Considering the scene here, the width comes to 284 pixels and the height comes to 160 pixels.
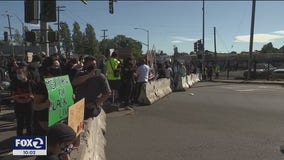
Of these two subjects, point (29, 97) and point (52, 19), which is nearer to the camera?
point (29, 97)

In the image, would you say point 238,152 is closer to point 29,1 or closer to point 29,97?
point 29,97

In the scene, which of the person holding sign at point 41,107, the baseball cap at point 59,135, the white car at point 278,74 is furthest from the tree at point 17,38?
the baseball cap at point 59,135

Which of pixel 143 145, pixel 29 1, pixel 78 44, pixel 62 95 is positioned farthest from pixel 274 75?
pixel 78 44

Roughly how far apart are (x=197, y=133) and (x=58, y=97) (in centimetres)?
604

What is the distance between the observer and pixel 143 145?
32.8ft

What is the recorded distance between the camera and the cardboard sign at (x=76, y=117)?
18.8 feet

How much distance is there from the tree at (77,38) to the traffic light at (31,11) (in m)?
92.5

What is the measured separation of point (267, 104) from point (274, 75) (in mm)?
29147

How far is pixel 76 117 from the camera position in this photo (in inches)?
241

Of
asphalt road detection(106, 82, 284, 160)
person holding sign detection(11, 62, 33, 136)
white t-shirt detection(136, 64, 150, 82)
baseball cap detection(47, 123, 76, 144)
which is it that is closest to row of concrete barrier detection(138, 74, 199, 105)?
white t-shirt detection(136, 64, 150, 82)

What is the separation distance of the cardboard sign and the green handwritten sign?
16cm

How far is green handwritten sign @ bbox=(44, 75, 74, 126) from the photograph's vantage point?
19.2 feet

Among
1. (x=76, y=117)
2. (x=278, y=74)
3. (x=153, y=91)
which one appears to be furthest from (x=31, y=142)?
(x=278, y=74)

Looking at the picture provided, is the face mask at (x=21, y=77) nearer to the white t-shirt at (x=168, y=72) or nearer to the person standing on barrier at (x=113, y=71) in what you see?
the person standing on barrier at (x=113, y=71)
